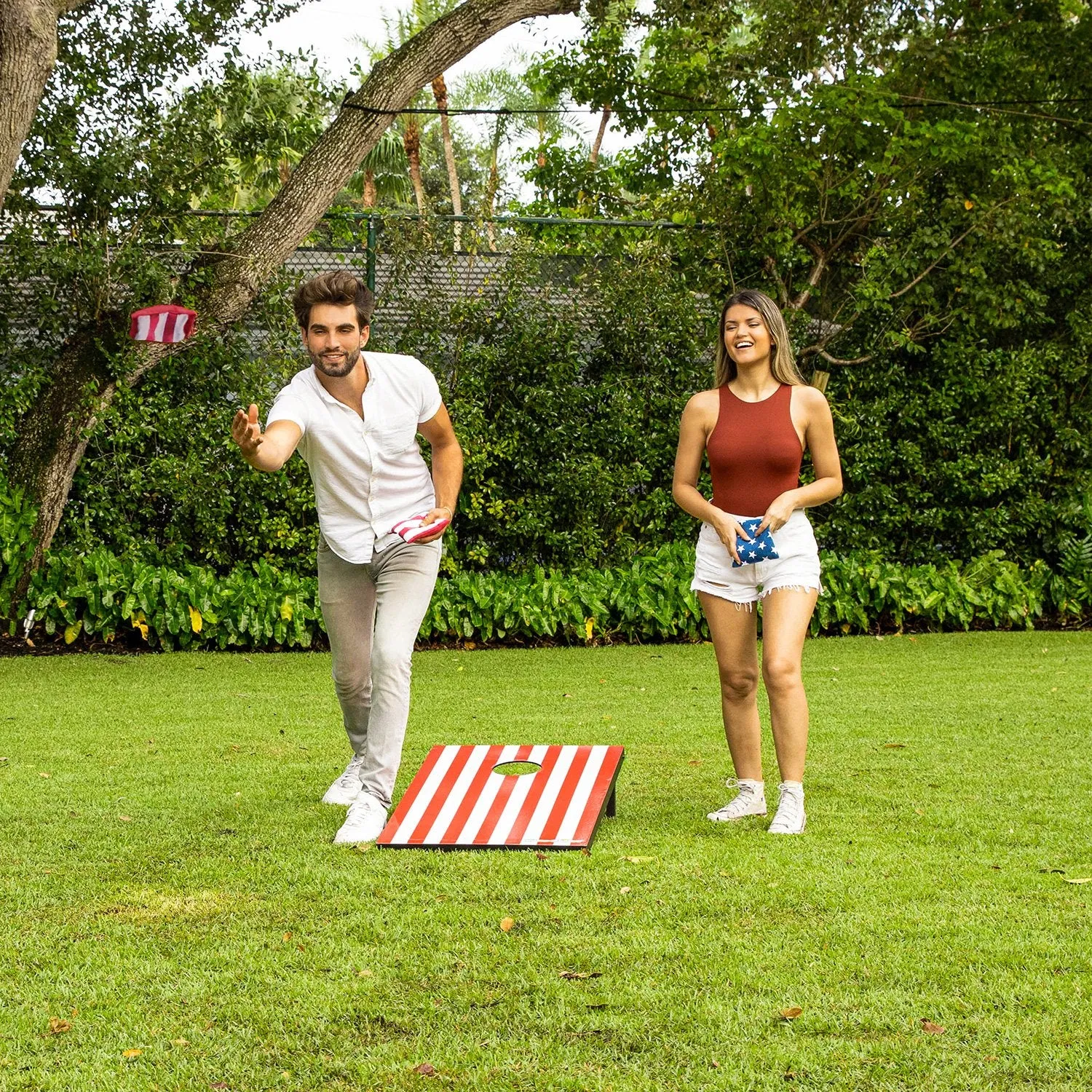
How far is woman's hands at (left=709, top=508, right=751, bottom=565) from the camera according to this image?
4.86 m

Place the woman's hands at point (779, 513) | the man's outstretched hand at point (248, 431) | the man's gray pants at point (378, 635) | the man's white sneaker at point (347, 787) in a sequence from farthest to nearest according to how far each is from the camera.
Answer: the man's white sneaker at point (347, 787) → the man's gray pants at point (378, 635) → the woman's hands at point (779, 513) → the man's outstretched hand at point (248, 431)

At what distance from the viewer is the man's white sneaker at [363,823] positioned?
4.75m

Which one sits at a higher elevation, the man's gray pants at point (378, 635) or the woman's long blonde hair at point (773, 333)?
the woman's long blonde hair at point (773, 333)

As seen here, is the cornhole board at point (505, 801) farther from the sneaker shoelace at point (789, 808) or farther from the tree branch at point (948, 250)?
the tree branch at point (948, 250)

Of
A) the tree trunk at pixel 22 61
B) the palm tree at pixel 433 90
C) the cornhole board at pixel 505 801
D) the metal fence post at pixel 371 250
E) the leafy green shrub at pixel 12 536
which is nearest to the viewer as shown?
the cornhole board at pixel 505 801

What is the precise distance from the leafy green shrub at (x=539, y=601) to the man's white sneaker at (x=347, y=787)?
16.7ft

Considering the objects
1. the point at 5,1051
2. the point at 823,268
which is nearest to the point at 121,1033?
the point at 5,1051

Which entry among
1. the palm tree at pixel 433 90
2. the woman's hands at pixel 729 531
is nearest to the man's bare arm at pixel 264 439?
the woman's hands at pixel 729 531

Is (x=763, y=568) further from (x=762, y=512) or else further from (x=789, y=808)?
(x=789, y=808)

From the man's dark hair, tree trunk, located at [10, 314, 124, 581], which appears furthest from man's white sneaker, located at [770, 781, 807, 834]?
tree trunk, located at [10, 314, 124, 581]

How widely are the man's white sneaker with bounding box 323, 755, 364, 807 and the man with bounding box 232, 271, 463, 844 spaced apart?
319 millimetres

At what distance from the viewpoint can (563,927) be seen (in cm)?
376

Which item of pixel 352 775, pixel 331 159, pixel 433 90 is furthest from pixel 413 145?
pixel 352 775

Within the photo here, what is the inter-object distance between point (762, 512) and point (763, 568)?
0.69 feet
